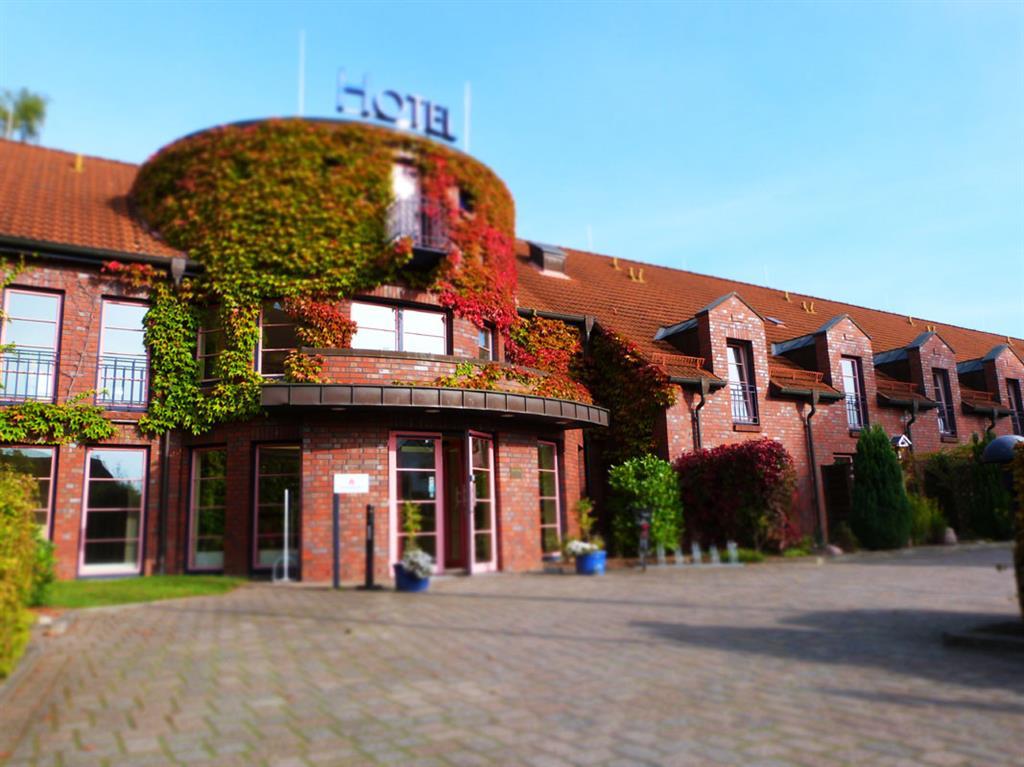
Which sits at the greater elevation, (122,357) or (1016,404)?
(1016,404)

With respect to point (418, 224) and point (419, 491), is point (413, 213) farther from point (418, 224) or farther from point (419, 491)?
point (419, 491)

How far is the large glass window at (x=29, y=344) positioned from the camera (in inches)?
520

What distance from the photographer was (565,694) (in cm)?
557

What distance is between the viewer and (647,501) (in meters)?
15.8

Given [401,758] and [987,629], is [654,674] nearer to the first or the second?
[401,758]

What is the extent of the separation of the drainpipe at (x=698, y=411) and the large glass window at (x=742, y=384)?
1.40m

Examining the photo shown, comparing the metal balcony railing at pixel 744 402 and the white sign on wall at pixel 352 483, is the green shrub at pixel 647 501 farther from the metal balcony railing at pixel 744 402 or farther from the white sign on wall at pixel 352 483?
the white sign on wall at pixel 352 483

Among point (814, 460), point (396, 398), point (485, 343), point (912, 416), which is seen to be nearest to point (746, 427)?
point (814, 460)

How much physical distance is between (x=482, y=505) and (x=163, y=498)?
5732mm

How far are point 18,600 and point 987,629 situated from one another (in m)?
8.55

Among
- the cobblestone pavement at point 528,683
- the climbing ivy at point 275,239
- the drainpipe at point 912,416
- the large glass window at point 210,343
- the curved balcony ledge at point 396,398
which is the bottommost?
the cobblestone pavement at point 528,683

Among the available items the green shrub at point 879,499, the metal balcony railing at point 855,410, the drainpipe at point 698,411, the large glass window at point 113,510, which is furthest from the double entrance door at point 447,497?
the metal balcony railing at point 855,410

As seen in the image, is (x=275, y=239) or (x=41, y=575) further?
(x=275, y=239)

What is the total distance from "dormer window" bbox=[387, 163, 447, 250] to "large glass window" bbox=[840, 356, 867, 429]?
1257 centimetres
